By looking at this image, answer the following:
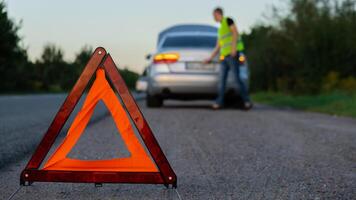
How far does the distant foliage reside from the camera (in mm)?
26016

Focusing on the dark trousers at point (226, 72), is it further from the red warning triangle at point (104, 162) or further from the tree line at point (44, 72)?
the tree line at point (44, 72)

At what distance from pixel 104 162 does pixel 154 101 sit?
392 inches

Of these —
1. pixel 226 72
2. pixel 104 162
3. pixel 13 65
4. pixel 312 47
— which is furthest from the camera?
pixel 13 65

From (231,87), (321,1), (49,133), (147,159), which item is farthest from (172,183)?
(321,1)

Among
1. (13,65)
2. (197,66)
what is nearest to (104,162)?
(197,66)

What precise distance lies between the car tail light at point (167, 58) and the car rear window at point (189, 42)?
1.68 ft

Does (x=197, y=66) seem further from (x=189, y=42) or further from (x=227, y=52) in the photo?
(x=189, y=42)

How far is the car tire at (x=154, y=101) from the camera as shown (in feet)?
46.1

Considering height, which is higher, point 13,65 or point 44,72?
point 13,65

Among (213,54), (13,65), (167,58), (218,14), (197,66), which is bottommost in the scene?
(13,65)

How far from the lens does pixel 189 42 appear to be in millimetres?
13922

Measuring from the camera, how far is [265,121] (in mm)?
10484

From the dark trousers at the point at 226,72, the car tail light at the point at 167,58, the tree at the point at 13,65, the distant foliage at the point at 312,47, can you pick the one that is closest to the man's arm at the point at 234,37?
the dark trousers at the point at 226,72

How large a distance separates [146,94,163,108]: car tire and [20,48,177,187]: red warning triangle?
31.9 feet
